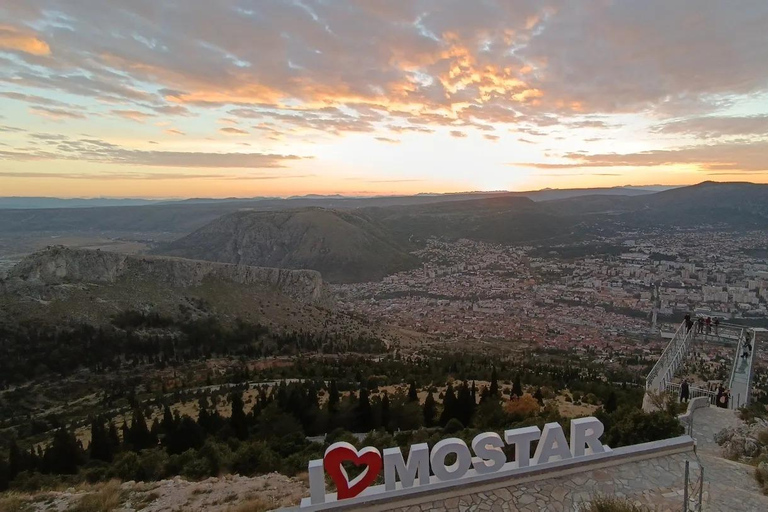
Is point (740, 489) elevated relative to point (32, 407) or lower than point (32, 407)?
elevated

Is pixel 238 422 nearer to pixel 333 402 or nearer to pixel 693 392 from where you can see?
pixel 333 402

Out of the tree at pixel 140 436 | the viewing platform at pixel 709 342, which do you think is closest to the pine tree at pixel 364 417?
the tree at pixel 140 436

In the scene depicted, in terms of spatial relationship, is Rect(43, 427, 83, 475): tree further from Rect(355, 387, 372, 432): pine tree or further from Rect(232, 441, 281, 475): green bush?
Rect(355, 387, 372, 432): pine tree

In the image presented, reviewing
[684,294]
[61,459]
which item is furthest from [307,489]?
[684,294]

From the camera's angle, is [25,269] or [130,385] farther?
[25,269]

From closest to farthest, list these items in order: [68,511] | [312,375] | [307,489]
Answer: [68,511] → [307,489] → [312,375]

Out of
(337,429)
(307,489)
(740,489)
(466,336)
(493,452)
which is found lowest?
(466,336)

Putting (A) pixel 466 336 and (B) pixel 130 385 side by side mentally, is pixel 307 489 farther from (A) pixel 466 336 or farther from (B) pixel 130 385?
(A) pixel 466 336

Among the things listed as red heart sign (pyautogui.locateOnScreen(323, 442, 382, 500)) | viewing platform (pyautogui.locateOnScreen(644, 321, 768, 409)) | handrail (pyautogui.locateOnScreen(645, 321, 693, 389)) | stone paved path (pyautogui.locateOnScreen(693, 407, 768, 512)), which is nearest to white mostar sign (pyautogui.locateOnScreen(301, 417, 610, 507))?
red heart sign (pyautogui.locateOnScreen(323, 442, 382, 500))
